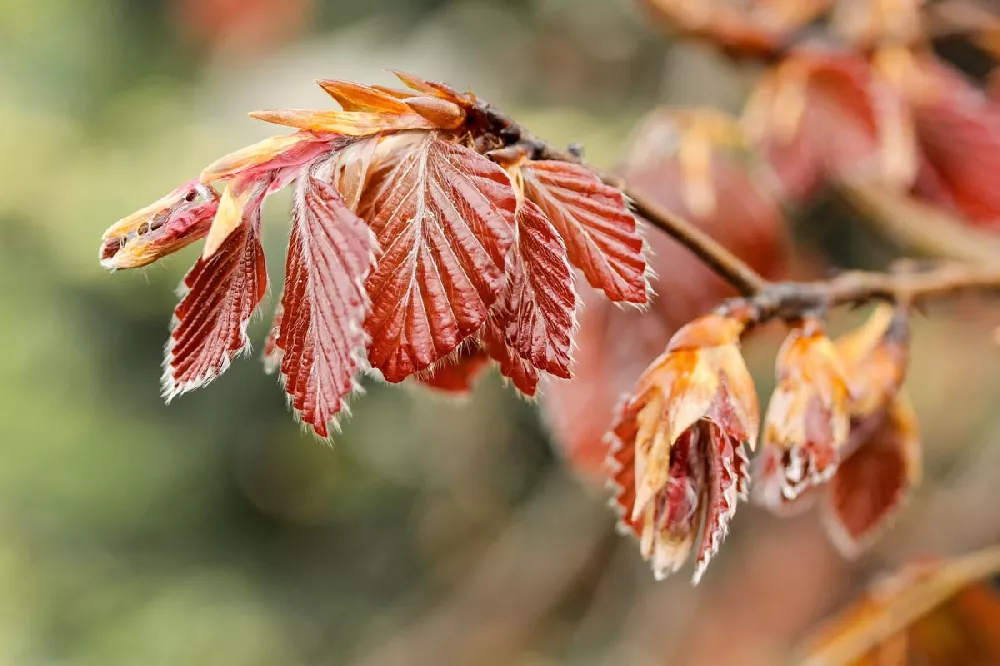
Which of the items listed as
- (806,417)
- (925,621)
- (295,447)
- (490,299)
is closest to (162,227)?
(490,299)

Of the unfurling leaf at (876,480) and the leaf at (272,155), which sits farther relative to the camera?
the unfurling leaf at (876,480)

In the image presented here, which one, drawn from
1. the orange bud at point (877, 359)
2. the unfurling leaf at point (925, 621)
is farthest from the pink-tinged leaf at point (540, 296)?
the unfurling leaf at point (925, 621)

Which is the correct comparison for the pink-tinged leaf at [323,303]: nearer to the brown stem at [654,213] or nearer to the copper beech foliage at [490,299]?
the copper beech foliage at [490,299]

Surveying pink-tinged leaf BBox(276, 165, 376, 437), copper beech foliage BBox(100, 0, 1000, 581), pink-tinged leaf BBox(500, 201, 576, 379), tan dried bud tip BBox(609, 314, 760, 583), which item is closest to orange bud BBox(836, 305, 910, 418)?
copper beech foliage BBox(100, 0, 1000, 581)

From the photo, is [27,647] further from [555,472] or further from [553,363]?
[553,363]

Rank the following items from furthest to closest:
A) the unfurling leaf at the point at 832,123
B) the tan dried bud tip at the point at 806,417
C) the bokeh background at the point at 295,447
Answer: the bokeh background at the point at 295,447 < the unfurling leaf at the point at 832,123 < the tan dried bud tip at the point at 806,417

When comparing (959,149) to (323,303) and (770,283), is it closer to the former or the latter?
(770,283)
